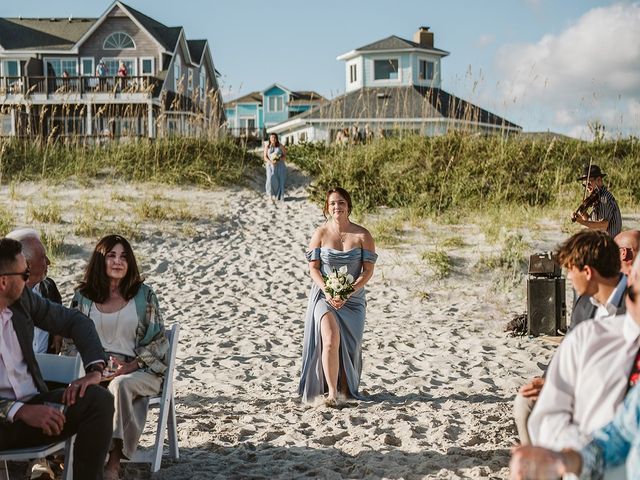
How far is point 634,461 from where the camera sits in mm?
2506

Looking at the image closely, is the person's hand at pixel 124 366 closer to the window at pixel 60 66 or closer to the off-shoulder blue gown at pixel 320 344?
the off-shoulder blue gown at pixel 320 344

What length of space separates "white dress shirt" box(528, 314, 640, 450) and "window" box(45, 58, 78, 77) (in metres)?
37.2

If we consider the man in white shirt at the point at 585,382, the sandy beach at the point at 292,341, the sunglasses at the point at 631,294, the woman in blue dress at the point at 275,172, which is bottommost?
the sandy beach at the point at 292,341

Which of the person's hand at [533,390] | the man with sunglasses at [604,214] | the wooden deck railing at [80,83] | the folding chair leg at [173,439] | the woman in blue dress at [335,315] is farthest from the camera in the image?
the wooden deck railing at [80,83]

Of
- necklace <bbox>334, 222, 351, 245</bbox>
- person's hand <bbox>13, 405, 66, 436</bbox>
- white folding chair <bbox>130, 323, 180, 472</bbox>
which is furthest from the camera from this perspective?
necklace <bbox>334, 222, 351, 245</bbox>

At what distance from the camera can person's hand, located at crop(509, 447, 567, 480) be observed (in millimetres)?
2449

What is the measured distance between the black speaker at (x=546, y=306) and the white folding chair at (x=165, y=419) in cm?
538

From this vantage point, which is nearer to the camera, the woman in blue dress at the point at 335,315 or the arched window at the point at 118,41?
the woman in blue dress at the point at 335,315

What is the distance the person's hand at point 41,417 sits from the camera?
3.81m

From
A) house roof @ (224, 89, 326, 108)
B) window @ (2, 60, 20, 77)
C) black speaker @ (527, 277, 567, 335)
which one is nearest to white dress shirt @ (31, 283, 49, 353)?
black speaker @ (527, 277, 567, 335)

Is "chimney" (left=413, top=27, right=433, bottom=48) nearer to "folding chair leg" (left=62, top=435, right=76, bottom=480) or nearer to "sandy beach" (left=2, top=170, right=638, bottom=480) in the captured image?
"sandy beach" (left=2, top=170, right=638, bottom=480)

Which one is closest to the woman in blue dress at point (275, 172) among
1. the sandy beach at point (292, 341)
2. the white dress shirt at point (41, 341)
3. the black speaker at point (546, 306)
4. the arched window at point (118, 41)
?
the sandy beach at point (292, 341)

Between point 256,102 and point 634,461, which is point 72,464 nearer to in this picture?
point 634,461

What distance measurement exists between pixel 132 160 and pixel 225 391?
12.2 meters
